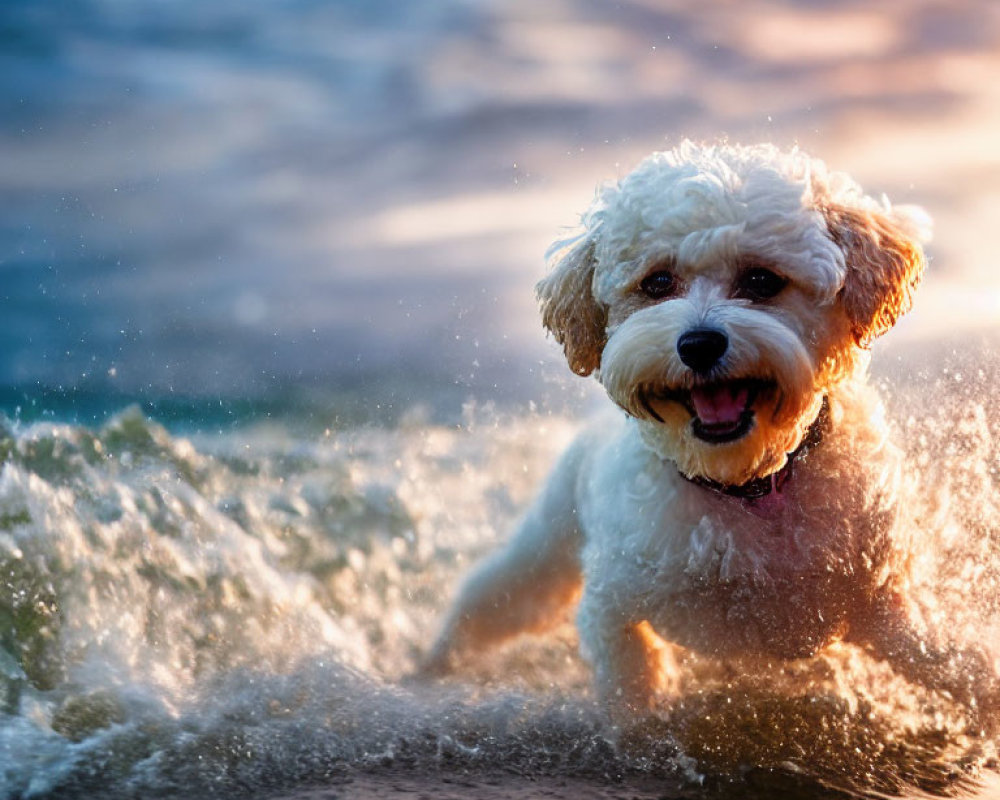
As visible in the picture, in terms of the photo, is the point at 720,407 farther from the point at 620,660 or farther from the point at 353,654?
the point at 353,654

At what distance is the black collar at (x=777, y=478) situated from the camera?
369cm

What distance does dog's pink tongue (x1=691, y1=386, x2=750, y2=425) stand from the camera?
11.3 feet

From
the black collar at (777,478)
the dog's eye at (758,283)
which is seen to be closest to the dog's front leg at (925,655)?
the black collar at (777,478)

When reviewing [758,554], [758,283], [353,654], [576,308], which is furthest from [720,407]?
[353,654]

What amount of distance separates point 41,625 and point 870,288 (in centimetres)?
370

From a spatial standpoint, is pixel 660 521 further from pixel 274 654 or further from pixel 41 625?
pixel 41 625

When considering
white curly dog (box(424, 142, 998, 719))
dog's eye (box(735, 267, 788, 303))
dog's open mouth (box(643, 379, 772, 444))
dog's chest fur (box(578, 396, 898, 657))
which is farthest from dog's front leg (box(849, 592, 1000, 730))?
dog's eye (box(735, 267, 788, 303))

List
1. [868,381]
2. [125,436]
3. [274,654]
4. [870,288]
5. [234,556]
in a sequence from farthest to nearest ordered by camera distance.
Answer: [125,436]
[234,556]
[274,654]
[868,381]
[870,288]

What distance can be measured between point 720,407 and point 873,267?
709 mm

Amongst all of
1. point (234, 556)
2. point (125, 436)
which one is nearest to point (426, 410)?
point (125, 436)

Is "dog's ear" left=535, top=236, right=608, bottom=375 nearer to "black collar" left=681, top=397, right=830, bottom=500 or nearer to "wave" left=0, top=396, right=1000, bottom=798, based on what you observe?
"black collar" left=681, top=397, right=830, bottom=500

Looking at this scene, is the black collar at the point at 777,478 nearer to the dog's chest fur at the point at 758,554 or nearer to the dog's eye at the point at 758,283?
the dog's chest fur at the point at 758,554

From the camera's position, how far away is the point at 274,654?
4887 millimetres

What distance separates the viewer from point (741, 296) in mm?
3451
